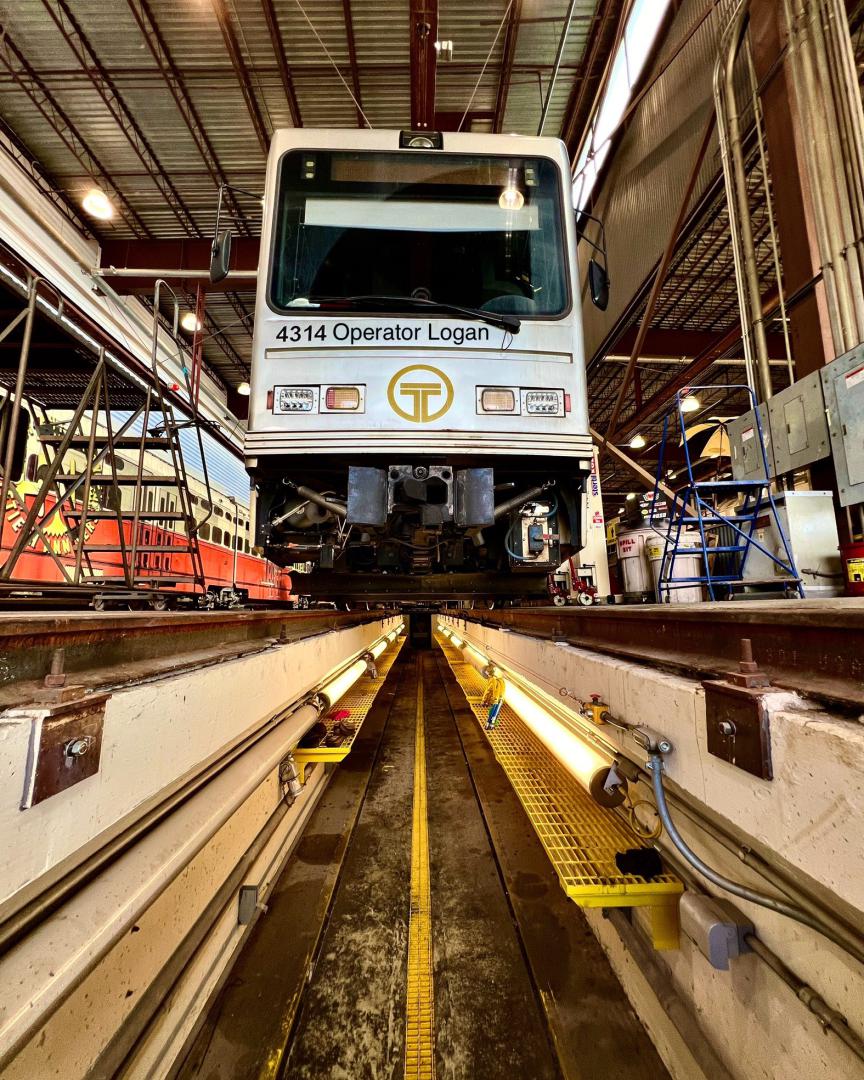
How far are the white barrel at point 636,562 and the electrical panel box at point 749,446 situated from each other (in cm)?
87

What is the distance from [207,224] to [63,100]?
2.37 m

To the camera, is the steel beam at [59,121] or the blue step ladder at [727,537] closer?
the blue step ladder at [727,537]

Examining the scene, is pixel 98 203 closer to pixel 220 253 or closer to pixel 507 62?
pixel 220 253

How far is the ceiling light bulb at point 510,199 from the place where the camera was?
10.1 ft

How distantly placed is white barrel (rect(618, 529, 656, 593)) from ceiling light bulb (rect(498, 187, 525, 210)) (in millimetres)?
2674

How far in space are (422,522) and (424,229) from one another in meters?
1.97

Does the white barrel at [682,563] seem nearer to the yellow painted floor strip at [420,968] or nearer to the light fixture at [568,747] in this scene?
the light fixture at [568,747]

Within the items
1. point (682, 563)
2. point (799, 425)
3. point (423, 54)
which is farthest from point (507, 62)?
point (682, 563)

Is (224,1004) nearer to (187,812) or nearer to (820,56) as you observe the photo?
(187,812)

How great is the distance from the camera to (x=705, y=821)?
1.08 metres

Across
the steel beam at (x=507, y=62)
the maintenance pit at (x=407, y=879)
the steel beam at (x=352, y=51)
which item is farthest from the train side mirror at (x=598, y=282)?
the steel beam at (x=507, y=62)

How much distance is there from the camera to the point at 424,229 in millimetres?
3018

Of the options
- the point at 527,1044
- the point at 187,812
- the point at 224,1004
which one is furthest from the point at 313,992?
the point at 187,812

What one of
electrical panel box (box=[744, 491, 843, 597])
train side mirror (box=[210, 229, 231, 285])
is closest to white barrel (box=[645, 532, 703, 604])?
electrical panel box (box=[744, 491, 843, 597])
